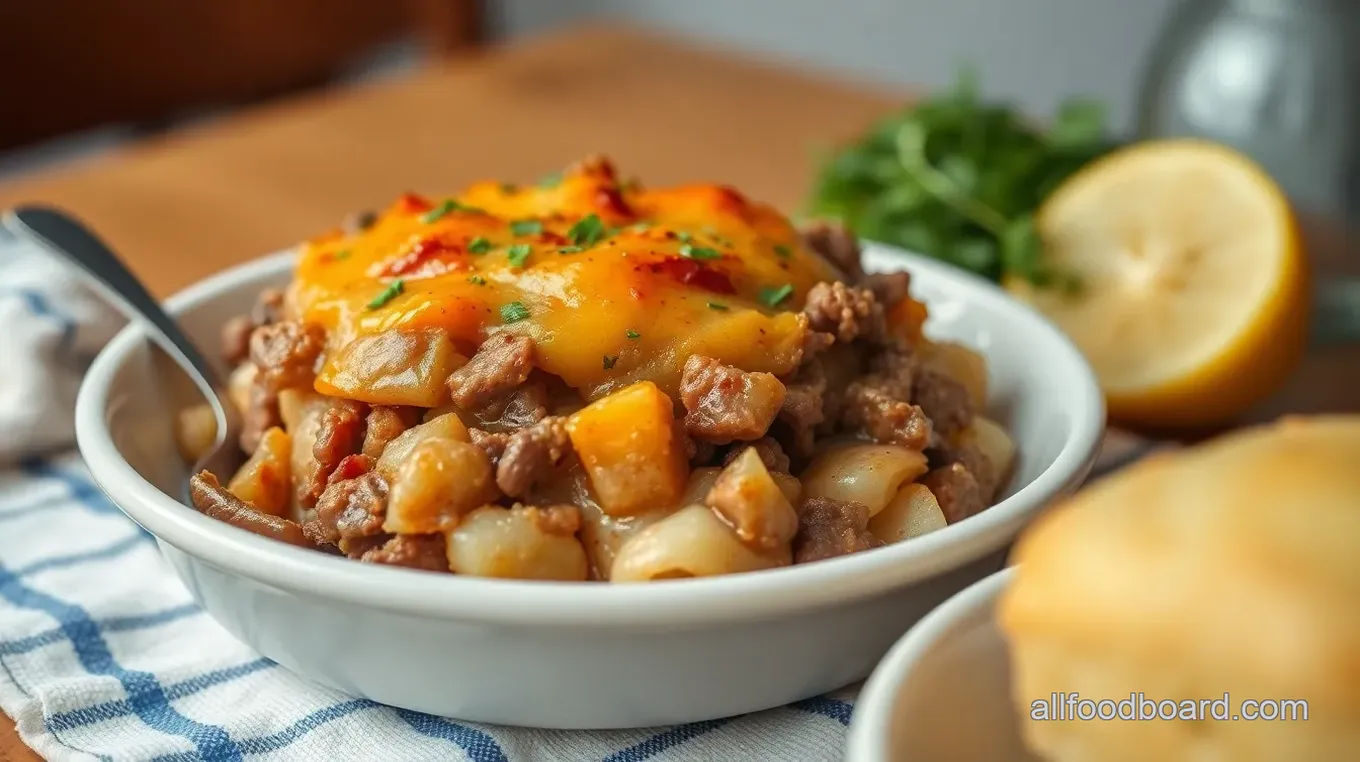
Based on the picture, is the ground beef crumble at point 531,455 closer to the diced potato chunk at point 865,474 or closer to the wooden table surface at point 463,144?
the diced potato chunk at point 865,474

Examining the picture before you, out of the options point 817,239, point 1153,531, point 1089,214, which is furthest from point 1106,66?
point 1153,531

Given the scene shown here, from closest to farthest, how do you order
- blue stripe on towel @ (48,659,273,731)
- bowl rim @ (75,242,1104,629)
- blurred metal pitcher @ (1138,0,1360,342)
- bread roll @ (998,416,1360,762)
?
bread roll @ (998,416,1360,762) < bowl rim @ (75,242,1104,629) < blue stripe on towel @ (48,659,273,731) < blurred metal pitcher @ (1138,0,1360,342)

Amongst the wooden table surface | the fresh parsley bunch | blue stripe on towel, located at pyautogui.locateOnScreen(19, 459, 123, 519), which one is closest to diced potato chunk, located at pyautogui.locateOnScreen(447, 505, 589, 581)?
blue stripe on towel, located at pyautogui.locateOnScreen(19, 459, 123, 519)

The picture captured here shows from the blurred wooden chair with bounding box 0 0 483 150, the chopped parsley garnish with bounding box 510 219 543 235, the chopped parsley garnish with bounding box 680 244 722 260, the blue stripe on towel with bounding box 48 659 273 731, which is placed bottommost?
the blurred wooden chair with bounding box 0 0 483 150

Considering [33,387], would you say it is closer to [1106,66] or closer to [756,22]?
[1106,66]

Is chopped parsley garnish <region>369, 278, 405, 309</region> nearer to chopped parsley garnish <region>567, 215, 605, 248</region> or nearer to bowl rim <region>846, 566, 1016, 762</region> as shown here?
chopped parsley garnish <region>567, 215, 605, 248</region>

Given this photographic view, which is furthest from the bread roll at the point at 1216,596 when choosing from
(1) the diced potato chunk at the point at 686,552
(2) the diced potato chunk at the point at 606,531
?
(2) the diced potato chunk at the point at 606,531

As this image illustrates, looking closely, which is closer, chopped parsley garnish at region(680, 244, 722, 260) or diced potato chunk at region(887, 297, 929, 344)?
chopped parsley garnish at region(680, 244, 722, 260)
